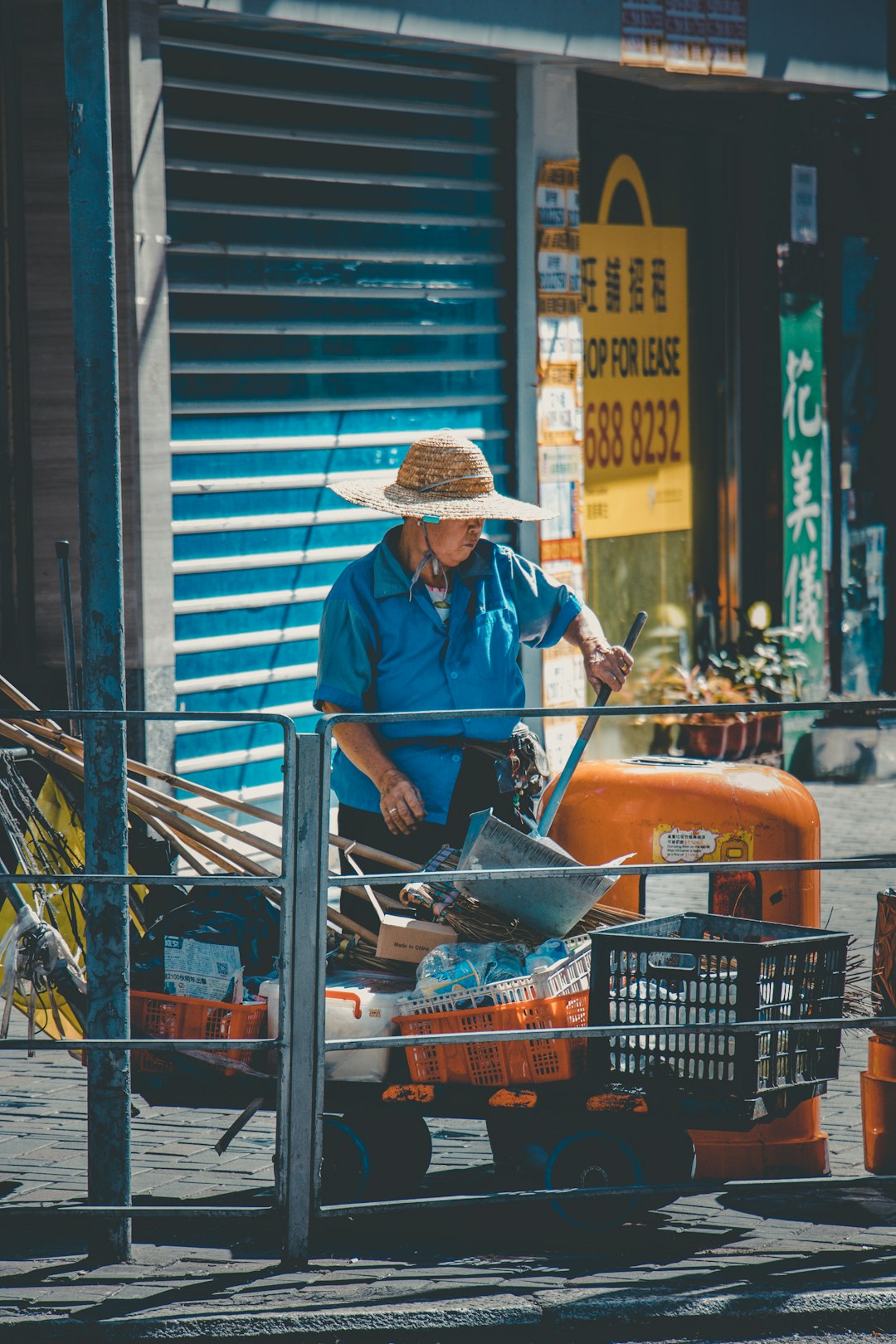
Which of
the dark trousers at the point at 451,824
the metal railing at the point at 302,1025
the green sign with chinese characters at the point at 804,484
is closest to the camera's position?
the metal railing at the point at 302,1025

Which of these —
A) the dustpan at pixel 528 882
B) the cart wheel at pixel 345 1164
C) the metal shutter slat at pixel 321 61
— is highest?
the metal shutter slat at pixel 321 61

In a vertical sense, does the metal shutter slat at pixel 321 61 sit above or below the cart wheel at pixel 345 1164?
above

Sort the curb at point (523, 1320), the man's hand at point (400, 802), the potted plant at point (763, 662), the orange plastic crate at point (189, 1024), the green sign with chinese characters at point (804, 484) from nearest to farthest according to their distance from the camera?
the curb at point (523, 1320)
the orange plastic crate at point (189, 1024)
the man's hand at point (400, 802)
the potted plant at point (763, 662)
the green sign with chinese characters at point (804, 484)

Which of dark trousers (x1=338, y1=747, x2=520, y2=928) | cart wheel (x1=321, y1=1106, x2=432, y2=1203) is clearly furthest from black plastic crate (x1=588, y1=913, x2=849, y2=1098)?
dark trousers (x1=338, y1=747, x2=520, y2=928)

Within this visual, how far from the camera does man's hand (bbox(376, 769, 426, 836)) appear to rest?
4832 millimetres

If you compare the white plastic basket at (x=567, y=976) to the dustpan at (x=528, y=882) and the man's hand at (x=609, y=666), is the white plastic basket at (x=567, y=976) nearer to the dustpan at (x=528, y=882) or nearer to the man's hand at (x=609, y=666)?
the dustpan at (x=528, y=882)

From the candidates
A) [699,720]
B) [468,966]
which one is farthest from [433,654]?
[699,720]

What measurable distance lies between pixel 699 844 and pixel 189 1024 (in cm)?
151

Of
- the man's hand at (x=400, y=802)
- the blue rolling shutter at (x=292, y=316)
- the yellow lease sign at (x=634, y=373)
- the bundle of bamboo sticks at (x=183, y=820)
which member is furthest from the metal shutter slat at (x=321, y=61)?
the man's hand at (x=400, y=802)

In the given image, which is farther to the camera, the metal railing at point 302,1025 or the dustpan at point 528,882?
the dustpan at point 528,882

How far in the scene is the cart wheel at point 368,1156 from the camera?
179 inches

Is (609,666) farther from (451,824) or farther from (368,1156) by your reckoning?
(368,1156)

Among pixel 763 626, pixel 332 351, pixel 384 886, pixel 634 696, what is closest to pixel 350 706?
pixel 384 886

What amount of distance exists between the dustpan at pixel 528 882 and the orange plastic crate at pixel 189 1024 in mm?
618
